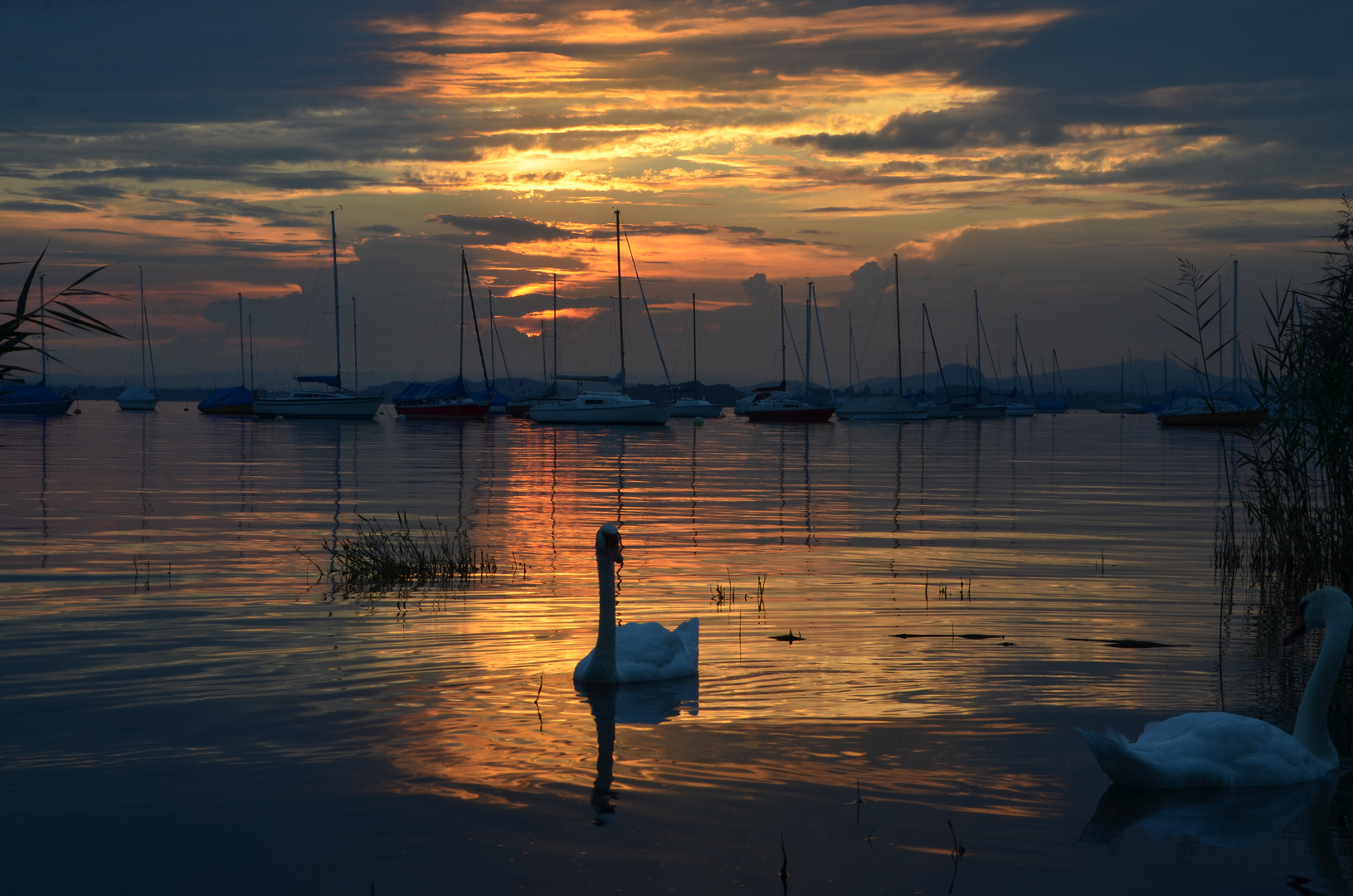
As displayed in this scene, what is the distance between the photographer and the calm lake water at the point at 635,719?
20.2 ft

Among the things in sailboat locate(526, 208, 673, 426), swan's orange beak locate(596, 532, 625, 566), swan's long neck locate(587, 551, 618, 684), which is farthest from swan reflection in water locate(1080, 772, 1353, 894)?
sailboat locate(526, 208, 673, 426)

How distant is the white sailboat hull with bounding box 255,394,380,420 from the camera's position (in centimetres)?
9556

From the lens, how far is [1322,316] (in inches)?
538

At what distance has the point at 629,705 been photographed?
9.29 meters

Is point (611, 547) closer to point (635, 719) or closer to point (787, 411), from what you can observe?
point (635, 719)

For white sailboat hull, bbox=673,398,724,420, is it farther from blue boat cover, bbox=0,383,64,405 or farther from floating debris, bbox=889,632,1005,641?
floating debris, bbox=889,632,1005,641

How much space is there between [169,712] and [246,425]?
81.0 metres

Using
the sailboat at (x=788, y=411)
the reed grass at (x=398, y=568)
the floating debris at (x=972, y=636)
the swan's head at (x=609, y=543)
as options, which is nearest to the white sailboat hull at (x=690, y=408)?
the sailboat at (x=788, y=411)

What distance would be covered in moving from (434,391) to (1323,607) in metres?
107

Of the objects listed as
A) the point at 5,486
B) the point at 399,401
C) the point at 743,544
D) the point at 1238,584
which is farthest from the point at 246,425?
the point at 1238,584

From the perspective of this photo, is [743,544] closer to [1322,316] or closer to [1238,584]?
[1238,584]

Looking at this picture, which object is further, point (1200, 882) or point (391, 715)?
point (391, 715)

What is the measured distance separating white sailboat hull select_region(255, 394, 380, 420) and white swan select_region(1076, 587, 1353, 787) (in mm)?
93032

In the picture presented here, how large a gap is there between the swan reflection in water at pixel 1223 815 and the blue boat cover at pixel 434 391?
102446 millimetres
